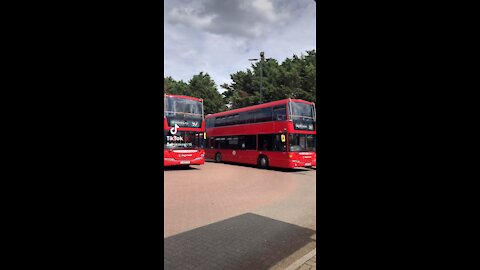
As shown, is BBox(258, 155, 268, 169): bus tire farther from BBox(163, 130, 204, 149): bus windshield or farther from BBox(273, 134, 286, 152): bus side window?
BBox(163, 130, 204, 149): bus windshield

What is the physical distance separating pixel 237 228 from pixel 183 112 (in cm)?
1034

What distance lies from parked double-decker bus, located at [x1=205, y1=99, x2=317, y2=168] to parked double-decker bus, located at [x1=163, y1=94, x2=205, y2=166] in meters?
3.11

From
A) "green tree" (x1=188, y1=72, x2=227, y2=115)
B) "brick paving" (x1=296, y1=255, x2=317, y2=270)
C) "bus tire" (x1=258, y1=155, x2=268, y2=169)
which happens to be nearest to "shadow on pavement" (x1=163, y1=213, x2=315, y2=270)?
"brick paving" (x1=296, y1=255, x2=317, y2=270)

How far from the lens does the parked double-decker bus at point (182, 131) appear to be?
44.7 ft

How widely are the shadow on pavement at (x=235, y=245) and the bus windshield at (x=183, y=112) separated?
9.56 meters

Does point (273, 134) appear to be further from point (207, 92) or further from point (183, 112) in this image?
point (207, 92)

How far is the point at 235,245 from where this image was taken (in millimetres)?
4000

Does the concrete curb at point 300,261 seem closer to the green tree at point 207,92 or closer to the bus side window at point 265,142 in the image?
the bus side window at point 265,142
